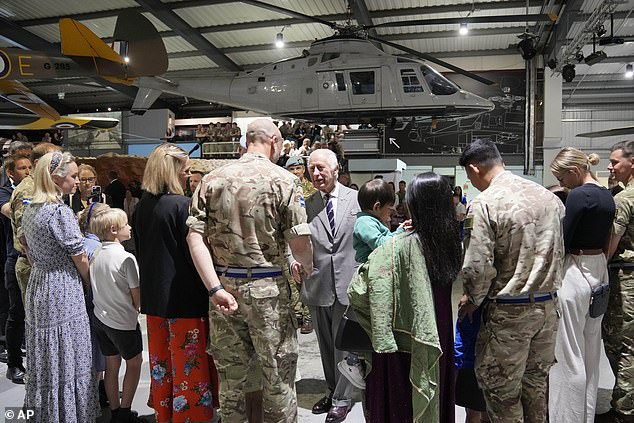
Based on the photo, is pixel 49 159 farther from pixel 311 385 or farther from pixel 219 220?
pixel 311 385

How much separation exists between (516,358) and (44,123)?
1181 cm

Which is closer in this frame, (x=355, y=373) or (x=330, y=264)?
(x=355, y=373)

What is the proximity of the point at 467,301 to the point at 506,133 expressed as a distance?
11.7 meters

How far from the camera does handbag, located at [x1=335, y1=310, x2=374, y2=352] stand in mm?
1878

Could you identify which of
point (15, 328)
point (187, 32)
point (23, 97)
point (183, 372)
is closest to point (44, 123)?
point (23, 97)

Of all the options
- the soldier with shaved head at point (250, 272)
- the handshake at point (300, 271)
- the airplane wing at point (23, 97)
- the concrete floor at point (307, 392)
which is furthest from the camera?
the airplane wing at point (23, 97)

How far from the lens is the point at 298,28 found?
11406 millimetres

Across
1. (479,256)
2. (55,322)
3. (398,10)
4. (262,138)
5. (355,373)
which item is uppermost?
(398,10)

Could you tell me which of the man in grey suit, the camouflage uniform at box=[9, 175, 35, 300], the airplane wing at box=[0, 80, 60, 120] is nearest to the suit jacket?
the man in grey suit

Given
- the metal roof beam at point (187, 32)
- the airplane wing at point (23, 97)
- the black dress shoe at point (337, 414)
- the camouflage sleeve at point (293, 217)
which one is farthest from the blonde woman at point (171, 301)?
the metal roof beam at point (187, 32)

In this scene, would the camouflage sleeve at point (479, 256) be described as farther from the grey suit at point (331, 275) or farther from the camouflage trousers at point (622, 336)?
the camouflage trousers at point (622, 336)

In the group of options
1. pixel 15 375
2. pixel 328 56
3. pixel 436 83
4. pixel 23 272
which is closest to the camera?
pixel 23 272

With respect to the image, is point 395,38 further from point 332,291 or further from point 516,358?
point 516,358

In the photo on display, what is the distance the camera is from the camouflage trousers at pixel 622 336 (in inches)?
101
